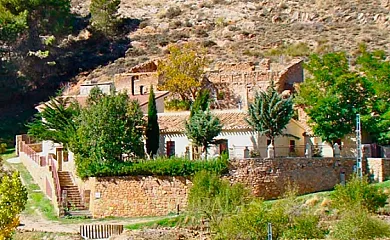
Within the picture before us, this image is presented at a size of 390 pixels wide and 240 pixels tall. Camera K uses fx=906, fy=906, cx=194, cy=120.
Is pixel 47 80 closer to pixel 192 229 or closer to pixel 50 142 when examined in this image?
pixel 50 142

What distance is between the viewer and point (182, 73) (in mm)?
55250

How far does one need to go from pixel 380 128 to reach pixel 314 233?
11780 mm

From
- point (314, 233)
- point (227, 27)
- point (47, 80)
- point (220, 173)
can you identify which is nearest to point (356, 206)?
point (314, 233)

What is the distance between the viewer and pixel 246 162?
1604 inches

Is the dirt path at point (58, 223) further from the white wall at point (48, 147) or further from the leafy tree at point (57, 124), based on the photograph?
the white wall at point (48, 147)

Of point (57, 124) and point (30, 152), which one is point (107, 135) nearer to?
point (57, 124)

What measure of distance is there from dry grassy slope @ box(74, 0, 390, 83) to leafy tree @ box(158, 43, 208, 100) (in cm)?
1377

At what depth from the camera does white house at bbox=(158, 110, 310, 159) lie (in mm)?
43281

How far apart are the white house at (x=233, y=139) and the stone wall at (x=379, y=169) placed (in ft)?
11.9

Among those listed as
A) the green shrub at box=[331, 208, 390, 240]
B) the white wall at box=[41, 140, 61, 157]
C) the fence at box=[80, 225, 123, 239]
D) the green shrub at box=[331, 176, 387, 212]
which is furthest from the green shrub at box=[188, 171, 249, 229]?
the white wall at box=[41, 140, 61, 157]

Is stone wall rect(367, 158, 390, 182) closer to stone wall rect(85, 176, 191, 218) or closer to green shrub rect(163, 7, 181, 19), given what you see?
stone wall rect(85, 176, 191, 218)

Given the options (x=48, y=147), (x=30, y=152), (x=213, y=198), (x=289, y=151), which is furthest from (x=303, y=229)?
(x=30, y=152)

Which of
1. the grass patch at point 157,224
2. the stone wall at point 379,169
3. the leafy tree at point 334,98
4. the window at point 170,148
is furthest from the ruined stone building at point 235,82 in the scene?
the grass patch at point 157,224

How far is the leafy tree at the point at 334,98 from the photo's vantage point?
44.4 m
